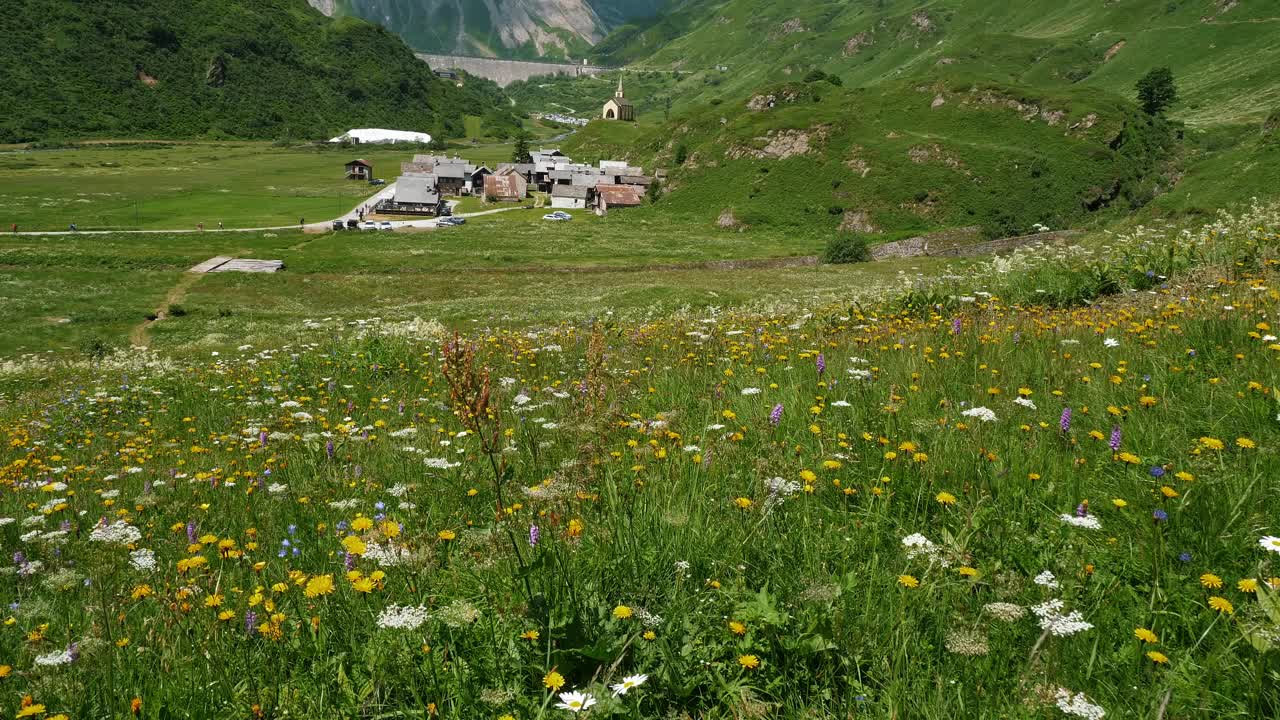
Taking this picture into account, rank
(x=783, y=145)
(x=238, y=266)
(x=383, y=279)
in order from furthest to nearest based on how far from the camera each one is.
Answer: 1. (x=783, y=145)
2. (x=238, y=266)
3. (x=383, y=279)

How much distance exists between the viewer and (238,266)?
62.0 metres

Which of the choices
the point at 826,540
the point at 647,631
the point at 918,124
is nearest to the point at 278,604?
the point at 647,631

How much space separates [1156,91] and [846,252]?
266 ft

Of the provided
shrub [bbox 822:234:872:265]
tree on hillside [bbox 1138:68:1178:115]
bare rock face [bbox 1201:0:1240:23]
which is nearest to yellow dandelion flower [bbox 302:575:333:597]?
shrub [bbox 822:234:872:265]

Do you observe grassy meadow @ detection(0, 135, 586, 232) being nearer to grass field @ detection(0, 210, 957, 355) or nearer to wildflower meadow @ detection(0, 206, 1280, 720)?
grass field @ detection(0, 210, 957, 355)

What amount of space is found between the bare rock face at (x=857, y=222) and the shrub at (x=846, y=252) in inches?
879

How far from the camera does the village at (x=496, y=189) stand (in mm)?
113188

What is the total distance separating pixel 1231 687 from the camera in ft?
8.30

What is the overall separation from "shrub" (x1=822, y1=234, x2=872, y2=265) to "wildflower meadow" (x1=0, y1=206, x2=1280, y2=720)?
62915mm

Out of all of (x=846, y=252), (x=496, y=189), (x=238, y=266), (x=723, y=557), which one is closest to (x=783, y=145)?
(x=846, y=252)

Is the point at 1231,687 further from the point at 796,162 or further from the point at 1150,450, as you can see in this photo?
the point at 796,162

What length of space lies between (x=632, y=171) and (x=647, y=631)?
135 meters

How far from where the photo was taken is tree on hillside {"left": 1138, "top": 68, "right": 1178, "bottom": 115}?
10619 cm

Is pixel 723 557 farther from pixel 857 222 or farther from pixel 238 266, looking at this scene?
pixel 857 222
